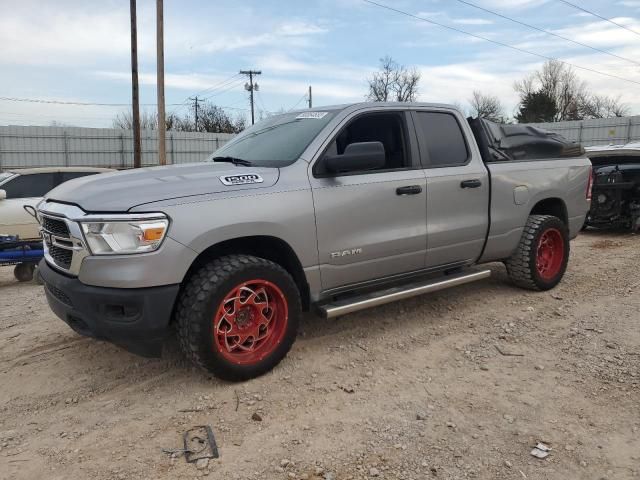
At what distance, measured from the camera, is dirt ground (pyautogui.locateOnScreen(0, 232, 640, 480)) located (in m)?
2.87

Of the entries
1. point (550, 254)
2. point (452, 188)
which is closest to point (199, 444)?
point (452, 188)

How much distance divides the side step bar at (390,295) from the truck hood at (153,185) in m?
1.06

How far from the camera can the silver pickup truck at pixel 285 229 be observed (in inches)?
132

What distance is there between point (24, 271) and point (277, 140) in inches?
211

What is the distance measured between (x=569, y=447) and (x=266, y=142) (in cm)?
314

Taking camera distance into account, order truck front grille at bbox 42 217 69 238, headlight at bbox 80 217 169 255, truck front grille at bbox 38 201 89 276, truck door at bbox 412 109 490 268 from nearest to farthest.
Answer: headlight at bbox 80 217 169 255 < truck front grille at bbox 38 201 89 276 < truck front grille at bbox 42 217 69 238 < truck door at bbox 412 109 490 268

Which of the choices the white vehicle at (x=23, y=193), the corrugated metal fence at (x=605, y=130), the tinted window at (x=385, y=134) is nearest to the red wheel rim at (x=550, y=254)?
the tinted window at (x=385, y=134)

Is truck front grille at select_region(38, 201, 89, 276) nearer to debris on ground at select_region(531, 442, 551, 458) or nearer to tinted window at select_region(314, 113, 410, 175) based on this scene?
tinted window at select_region(314, 113, 410, 175)

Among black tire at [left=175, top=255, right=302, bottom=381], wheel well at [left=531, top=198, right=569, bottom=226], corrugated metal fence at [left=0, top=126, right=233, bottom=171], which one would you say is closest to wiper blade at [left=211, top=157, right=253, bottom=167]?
black tire at [left=175, top=255, right=302, bottom=381]

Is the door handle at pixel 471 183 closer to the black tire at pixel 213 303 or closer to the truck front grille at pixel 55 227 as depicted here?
the black tire at pixel 213 303

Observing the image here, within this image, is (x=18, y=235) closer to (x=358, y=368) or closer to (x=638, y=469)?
(x=358, y=368)

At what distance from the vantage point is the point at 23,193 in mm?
8633

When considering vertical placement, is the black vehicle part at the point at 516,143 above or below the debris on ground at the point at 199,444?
above

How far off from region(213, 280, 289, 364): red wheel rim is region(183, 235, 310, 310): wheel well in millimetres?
309
